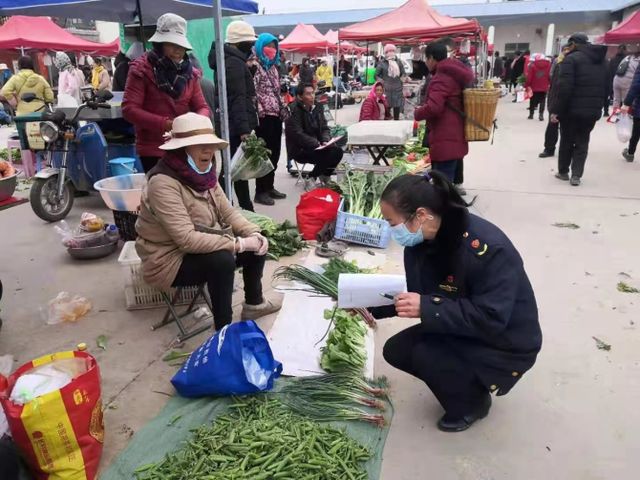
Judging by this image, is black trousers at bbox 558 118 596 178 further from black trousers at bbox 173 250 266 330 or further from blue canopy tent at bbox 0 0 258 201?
black trousers at bbox 173 250 266 330

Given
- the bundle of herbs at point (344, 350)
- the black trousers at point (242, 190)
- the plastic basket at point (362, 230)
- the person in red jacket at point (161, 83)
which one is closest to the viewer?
the bundle of herbs at point (344, 350)

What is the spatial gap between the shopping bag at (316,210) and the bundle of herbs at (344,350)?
→ 1.97 metres

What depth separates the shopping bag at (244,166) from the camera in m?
4.96

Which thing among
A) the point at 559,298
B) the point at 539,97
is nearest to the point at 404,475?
the point at 559,298

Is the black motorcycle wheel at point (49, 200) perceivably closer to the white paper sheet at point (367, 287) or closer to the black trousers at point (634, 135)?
the white paper sheet at point (367, 287)

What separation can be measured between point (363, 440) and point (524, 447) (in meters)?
0.73

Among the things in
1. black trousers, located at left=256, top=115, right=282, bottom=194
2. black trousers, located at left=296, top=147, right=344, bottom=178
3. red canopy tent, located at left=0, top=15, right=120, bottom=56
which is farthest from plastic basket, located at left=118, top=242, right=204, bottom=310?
red canopy tent, located at left=0, top=15, right=120, bottom=56

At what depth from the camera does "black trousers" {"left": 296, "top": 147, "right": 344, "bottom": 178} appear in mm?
6539

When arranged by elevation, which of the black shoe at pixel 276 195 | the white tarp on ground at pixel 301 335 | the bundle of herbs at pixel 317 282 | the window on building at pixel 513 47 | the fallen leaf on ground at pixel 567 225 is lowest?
the white tarp on ground at pixel 301 335

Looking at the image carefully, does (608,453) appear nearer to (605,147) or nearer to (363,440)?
(363,440)

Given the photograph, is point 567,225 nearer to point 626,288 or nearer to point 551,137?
point 626,288

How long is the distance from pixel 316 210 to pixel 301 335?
190cm

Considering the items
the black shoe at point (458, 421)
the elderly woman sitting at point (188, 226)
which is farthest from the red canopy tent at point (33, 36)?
the black shoe at point (458, 421)

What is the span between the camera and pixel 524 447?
7.74 ft
